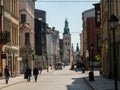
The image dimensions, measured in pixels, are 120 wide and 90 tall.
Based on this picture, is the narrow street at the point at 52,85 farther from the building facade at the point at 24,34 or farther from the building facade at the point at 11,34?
the building facade at the point at 24,34

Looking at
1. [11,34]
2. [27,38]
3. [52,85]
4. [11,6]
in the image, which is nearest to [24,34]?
[27,38]

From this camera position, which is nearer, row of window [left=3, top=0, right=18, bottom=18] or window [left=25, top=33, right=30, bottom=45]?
row of window [left=3, top=0, right=18, bottom=18]

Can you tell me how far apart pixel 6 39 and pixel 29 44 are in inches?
1442

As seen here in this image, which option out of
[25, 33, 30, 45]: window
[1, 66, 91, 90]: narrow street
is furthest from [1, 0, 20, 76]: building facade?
[25, 33, 30, 45]: window

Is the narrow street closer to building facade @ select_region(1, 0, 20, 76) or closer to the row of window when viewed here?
building facade @ select_region(1, 0, 20, 76)

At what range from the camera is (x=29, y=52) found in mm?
90812

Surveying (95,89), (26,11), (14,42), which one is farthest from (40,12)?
(95,89)

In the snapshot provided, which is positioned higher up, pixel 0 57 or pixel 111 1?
pixel 111 1

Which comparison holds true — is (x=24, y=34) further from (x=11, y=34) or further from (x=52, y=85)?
(x=52, y=85)

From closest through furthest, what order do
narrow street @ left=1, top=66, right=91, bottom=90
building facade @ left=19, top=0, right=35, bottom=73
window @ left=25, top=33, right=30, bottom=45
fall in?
1. narrow street @ left=1, top=66, right=91, bottom=90
2. building facade @ left=19, top=0, right=35, bottom=73
3. window @ left=25, top=33, right=30, bottom=45

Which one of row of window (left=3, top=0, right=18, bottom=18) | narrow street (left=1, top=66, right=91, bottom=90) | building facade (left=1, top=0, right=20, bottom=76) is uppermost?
row of window (left=3, top=0, right=18, bottom=18)

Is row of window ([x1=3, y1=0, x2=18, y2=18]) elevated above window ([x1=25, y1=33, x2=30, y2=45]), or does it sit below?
above

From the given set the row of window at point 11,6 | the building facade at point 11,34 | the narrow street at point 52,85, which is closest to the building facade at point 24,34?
the row of window at point 11,6

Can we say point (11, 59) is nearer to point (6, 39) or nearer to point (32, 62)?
point (6, 39)
